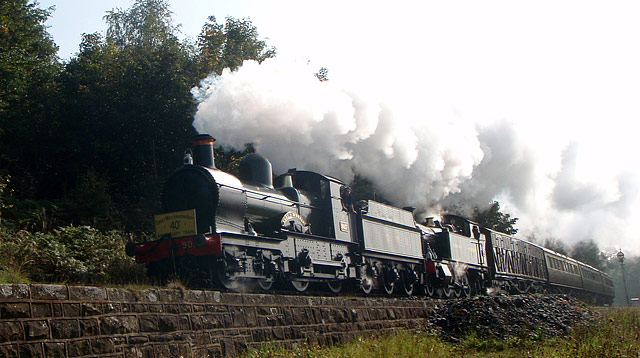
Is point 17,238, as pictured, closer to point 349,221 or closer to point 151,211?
point 349,221

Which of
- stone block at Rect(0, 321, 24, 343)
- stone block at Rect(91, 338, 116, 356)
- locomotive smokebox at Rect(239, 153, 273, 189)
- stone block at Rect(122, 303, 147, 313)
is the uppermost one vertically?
locomotive smokebox at Rect(239, 153, 273, 189)

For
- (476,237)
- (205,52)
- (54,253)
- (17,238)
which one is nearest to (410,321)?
(54,253)

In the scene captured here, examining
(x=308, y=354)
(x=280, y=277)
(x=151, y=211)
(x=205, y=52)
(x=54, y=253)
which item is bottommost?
(x=308, y=354)

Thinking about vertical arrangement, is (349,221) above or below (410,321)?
above

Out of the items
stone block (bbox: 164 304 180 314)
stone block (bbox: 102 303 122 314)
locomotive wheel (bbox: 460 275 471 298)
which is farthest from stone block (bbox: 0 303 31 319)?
locomotive wheel (bbox: 460 275 471 298)

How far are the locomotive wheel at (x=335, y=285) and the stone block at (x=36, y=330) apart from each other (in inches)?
366

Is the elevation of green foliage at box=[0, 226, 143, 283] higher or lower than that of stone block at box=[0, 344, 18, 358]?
higher

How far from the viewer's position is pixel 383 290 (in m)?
18.1

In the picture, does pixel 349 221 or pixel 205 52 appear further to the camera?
pixel 205 52

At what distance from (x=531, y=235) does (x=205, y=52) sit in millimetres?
27968

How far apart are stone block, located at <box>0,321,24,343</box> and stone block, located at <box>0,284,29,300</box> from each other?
0.93ft

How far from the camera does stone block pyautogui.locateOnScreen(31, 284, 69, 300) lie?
7.14 m

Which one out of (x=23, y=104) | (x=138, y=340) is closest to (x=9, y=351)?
(x=138, y=340)

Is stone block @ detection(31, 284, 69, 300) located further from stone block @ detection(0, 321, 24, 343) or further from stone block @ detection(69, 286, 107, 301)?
stone block @ detection(0, 321, 24, 343)
